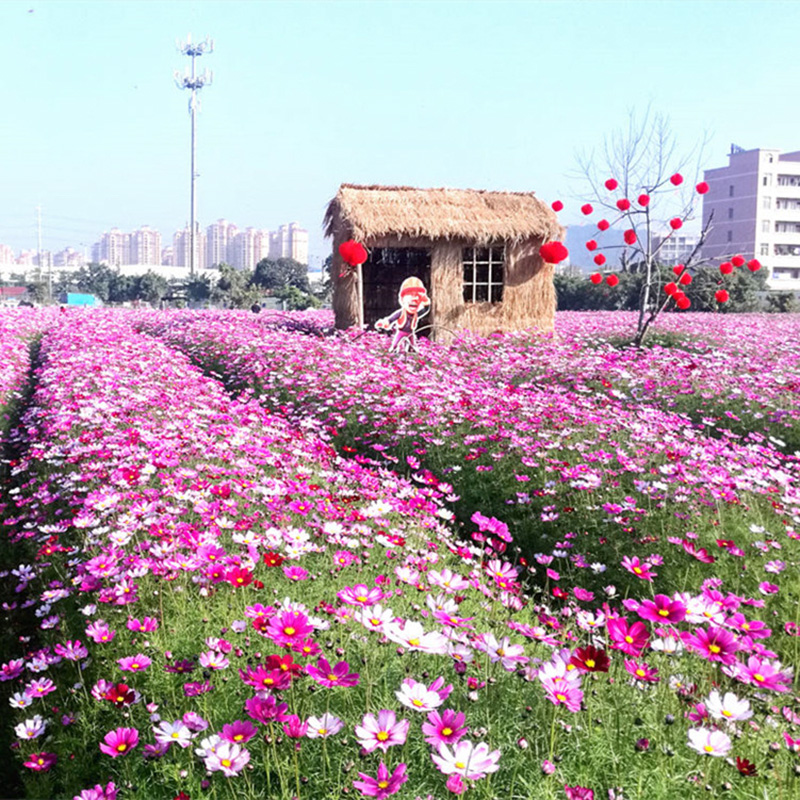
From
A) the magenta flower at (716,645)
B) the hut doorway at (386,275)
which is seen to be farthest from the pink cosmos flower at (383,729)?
the hut doorway at (386,275)

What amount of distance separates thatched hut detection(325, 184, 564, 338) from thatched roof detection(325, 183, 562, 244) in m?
0.02

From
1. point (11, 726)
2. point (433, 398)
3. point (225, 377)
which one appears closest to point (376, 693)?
point (11, 726)

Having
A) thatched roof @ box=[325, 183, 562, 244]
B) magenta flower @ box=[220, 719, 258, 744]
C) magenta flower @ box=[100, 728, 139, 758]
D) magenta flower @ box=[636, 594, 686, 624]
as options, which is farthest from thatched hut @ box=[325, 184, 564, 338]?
magenta flower @ box=[220, 719, 258, 744]

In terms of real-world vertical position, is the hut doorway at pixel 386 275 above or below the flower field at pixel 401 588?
above

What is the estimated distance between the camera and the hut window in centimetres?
1809

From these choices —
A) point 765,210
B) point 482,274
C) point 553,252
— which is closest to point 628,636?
point 553,252

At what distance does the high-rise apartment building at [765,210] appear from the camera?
9494 cm

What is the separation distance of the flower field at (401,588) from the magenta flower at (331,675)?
1cm

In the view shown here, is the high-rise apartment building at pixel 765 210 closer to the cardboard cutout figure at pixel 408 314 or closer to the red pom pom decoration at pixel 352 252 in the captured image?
the red pom pom decoration at pixel 352 252

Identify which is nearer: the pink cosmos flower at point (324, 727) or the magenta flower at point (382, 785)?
the magenta flower at point (382, 785)

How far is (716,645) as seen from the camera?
211 cm

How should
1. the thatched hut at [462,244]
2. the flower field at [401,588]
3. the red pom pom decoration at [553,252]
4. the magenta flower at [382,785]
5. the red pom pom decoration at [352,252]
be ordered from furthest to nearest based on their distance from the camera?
1. the red pom pom decoration at [553,252]
2. the thatched hut at [462,244]
3. the red pom pom decoration at [352,252]
4. the flower field at [401,588]
5. the magenta flower at [382,785]

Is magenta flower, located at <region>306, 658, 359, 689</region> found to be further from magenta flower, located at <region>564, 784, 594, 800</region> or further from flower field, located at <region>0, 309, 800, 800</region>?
magenta flower, located at <region>564, 784, 594, 800</region>

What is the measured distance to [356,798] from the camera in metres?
2.22
